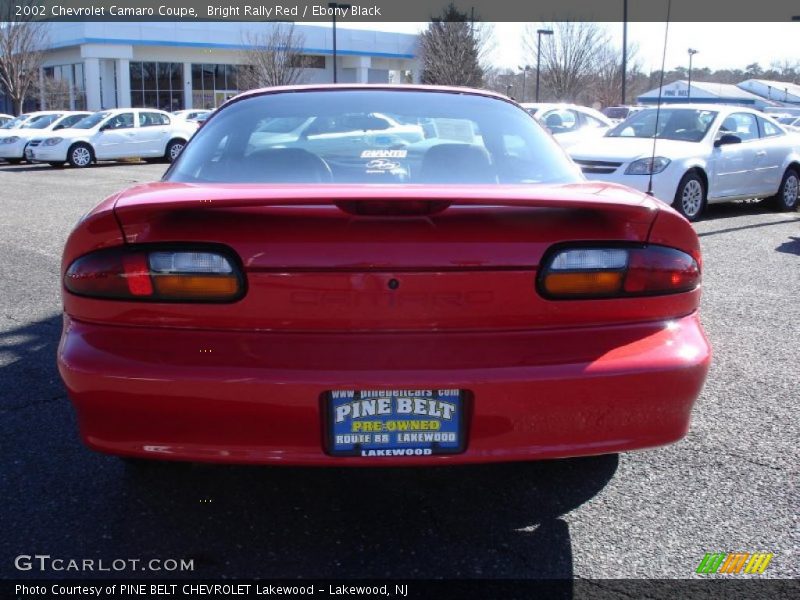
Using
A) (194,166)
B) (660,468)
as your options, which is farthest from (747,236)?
(194,166)

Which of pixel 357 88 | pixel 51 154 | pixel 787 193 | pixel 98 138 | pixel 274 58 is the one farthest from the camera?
pixel 274 58

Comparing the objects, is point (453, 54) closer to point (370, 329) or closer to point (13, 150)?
point (13, 150)

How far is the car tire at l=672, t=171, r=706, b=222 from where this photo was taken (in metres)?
9.61

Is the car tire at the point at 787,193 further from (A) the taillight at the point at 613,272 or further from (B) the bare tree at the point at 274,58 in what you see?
(B) the bare tree at the point at 274,58

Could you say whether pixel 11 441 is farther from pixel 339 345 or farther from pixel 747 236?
pixel 747 236

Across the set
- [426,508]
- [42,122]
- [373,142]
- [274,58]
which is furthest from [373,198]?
[274,58]

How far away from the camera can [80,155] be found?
2011 centimetres

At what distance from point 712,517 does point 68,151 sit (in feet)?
65.3

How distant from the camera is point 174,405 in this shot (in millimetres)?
2248

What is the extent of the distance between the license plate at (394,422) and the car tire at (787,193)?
34.5ft

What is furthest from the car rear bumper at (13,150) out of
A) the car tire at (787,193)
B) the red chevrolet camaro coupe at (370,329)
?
the red chevrolet camaro coupe at (370,329)

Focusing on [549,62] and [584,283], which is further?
[549,62]

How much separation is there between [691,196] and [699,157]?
479 millimetres

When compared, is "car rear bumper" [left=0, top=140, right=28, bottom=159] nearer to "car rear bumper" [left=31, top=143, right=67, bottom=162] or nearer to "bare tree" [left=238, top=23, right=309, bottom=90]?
"car rear bumper" [left=31, top=143, right=67, bottom=162]
